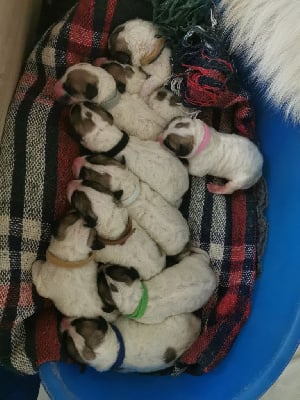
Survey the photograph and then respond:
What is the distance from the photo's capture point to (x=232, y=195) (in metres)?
1.38

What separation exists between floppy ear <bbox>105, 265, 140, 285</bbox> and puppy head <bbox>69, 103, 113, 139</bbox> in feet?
0.90

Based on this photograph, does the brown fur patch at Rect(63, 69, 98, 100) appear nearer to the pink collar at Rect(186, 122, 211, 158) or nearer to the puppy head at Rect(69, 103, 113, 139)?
the puppy head at Rect(69, 103, 113, 139)

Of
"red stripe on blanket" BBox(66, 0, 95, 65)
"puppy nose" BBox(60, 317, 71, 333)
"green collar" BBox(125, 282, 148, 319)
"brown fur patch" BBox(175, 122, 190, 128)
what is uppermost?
"red stripe on blanket" BBox(66, 0, 95, 65)

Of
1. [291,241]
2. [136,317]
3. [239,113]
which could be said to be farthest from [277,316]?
[239,113]

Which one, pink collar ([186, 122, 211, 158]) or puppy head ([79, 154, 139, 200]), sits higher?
pink collar ([186, 122, 211, 158])

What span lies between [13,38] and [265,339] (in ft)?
2.50

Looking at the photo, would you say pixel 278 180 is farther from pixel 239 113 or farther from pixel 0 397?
pixel 0 397

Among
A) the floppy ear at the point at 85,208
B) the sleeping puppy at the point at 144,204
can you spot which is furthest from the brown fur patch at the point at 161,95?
the floppy ear at the point at 85,208

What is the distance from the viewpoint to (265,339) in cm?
122

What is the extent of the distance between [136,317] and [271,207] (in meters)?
0.38

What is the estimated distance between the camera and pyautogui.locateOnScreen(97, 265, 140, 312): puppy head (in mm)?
1186

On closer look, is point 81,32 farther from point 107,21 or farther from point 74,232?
point 74,232

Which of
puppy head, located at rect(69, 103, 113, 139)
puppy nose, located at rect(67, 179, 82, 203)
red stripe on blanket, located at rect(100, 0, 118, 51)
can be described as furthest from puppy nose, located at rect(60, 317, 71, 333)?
red stripe on blanket, located at rect(100, 0, 118, 51)

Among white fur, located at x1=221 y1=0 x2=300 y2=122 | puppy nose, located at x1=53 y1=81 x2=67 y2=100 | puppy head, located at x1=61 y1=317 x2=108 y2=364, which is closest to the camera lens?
white fur, located at x1=221 y1=0 x2=300 y2=122
